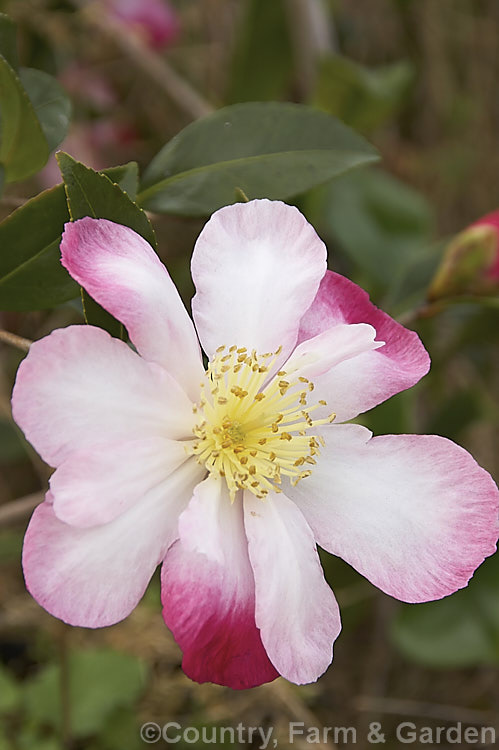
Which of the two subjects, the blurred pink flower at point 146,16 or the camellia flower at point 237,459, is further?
the blurred pink flower at point 146,16

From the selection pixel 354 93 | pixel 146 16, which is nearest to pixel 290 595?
pixel 354 93

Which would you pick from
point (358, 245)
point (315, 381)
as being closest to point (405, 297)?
point (358, 245)

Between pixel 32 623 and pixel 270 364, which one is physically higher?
pixel 270 364

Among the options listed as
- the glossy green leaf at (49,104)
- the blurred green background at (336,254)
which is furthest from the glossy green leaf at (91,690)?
the glossy green leaf at (49,104)

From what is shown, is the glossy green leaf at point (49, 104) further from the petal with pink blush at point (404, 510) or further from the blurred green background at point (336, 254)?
the petal with pink blush at point (404, 510)

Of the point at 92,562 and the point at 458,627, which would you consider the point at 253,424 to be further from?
the point at 458,627

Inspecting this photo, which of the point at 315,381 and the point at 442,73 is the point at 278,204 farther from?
the point at 442,73

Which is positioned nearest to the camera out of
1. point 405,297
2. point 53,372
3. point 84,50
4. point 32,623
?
point 53,372
